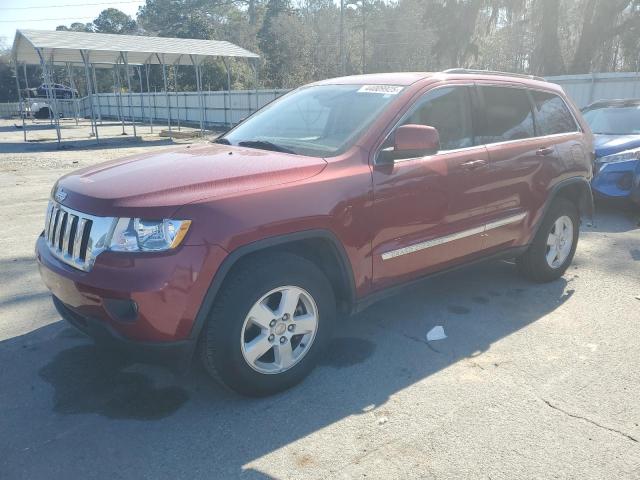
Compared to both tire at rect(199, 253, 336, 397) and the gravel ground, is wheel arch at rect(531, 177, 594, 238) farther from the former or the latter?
tire at rect(199, 253, 336, 397)

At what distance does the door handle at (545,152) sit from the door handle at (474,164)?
0.78 meters

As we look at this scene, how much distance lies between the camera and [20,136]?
2364 centimetres

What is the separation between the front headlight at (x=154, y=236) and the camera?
2.64 meters

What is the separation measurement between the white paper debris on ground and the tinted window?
135cm

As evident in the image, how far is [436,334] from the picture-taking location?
13.0 feet

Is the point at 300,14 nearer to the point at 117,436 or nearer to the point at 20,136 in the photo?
the point at 20,136

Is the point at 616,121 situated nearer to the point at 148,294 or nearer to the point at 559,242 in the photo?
the point at 559,242

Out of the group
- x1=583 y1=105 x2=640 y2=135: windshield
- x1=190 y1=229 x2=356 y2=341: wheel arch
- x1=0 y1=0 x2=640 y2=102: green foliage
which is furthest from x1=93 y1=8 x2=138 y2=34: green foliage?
x1=190 y1=229 x2=356 y2=341: wheel arch

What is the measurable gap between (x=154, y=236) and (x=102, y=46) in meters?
20.1

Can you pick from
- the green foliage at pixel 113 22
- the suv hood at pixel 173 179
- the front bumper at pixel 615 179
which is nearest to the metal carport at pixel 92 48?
the front bumper at pixel 615 179

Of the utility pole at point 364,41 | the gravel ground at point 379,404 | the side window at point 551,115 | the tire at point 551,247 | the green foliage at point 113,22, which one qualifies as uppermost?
the green foliage at point 113,22

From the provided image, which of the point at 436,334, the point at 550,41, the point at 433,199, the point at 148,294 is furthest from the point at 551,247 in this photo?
the point at 550,41

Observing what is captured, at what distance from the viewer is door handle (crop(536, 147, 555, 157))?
4.54m

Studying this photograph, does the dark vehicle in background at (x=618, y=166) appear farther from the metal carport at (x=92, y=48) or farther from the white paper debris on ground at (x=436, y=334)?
the metal carport at (x=92, y=48)
